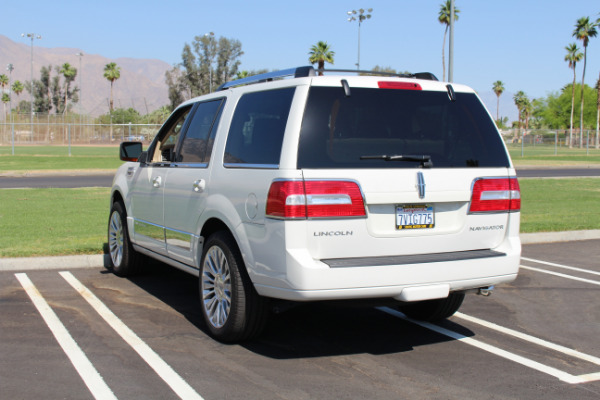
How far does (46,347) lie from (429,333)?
10.1ft

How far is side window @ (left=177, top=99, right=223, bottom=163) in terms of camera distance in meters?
5.90

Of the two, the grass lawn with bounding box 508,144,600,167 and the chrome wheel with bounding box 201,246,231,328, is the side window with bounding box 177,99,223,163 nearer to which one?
the chrome wheel with bounding box 201,246,231,328

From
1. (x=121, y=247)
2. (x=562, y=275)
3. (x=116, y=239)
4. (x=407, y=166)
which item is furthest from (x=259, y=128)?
(x=562, y=275)

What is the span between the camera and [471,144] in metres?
5.25

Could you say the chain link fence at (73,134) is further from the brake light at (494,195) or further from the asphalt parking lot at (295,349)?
the brake light at (494,195)

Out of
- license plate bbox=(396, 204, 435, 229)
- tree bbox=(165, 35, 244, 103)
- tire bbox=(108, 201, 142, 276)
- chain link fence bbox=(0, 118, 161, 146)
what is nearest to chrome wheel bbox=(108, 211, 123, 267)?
tire bbox=(108, 201, 142, 276)

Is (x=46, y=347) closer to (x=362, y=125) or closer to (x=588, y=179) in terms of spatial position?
(x=362, y=125)

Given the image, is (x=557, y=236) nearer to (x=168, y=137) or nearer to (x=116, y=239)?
(x=168, y=137)

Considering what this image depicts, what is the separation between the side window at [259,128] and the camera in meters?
4.92

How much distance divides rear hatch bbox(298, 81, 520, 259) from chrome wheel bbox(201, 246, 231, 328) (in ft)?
3.45

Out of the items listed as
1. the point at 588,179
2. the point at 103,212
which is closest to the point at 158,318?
the point at 103,212

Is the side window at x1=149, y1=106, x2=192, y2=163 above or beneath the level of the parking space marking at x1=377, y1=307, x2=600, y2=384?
above

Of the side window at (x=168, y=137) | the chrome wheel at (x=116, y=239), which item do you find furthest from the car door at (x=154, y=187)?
the chrome wheel at (x=116, y=239)

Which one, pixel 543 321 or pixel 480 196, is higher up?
pixel 480 196
